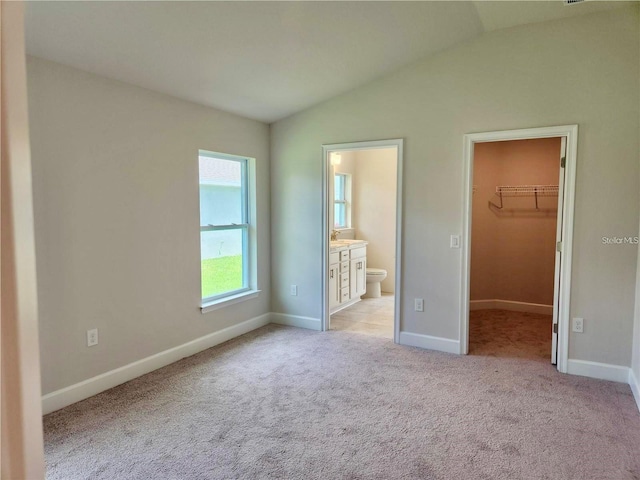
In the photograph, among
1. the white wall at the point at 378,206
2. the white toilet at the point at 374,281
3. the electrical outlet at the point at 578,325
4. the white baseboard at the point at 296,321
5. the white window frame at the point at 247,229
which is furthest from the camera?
the white wall at the point at 378,206

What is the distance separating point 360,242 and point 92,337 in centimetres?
359

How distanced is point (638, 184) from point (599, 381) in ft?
5.00

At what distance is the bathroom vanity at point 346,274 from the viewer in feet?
15.8

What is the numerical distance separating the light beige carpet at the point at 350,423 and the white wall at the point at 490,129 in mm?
621

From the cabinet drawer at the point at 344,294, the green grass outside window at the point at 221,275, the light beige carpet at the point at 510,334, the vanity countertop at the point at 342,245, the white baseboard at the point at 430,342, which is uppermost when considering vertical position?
the vanity countertop at the point at 342,245

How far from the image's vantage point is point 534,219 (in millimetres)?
5156

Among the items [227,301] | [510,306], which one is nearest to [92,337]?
[227,301]

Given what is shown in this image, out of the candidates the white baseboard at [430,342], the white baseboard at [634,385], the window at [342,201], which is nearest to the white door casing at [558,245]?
the white baseboard at [634,385]

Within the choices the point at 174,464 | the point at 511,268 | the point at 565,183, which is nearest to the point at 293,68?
the point at 565,183

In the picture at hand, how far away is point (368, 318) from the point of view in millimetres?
4949

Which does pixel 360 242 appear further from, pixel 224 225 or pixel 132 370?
pixel 132 370

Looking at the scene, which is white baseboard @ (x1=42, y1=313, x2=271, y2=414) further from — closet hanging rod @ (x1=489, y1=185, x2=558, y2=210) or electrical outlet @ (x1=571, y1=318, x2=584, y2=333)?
closet hanging rod @ (x1=489, y1=185, x2=558, y2=210)

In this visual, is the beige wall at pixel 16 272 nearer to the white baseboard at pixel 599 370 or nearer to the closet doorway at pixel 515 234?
the white baseboard at pixel 599 370

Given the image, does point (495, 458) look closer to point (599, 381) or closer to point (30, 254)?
point (599, 381)
